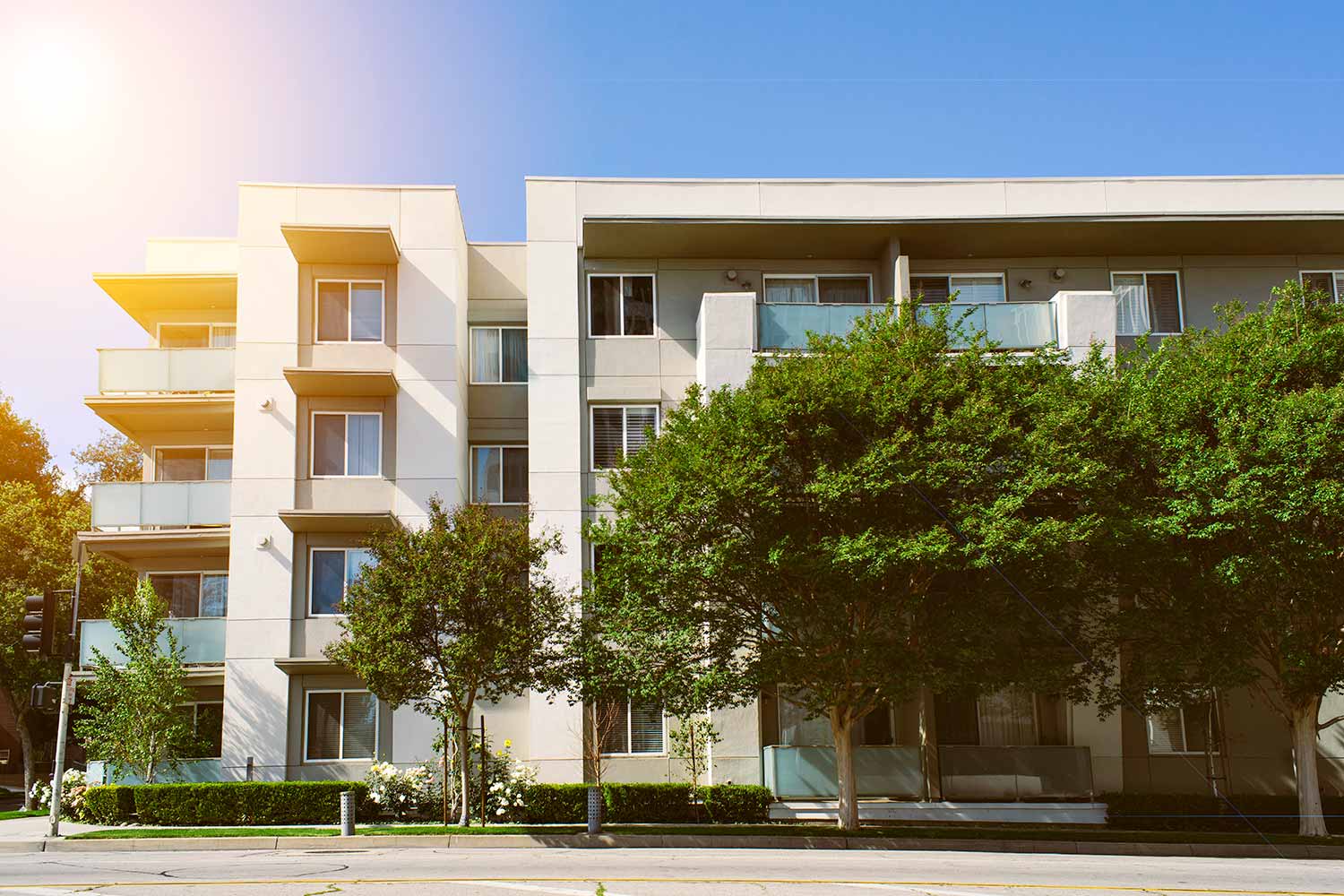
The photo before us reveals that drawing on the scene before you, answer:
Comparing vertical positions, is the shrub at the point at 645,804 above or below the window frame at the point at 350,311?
below

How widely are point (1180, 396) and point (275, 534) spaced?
19882 mm

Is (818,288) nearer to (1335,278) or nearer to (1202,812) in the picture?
(1335,278)

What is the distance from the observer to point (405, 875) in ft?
53.1

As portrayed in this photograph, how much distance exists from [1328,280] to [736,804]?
19.9m

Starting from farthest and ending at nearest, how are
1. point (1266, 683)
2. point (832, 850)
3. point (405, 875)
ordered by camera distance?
1. point (1266, 683)
2. point (832, 850)
3. point (405, 875)

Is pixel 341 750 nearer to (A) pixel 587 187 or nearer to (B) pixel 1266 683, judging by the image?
(A) pixel 587 187

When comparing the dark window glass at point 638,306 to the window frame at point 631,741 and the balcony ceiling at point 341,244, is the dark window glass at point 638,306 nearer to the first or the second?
the balcony ceiling at point 341,244

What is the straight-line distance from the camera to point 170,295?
3119 cm

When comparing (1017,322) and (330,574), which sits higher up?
(1017,322)

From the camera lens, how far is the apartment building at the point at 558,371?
2719cm

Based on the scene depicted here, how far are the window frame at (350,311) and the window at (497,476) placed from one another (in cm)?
382

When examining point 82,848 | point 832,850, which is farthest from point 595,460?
point 82,848

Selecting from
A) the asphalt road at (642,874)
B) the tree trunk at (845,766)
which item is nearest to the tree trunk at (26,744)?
the asphalt road at (642,874)

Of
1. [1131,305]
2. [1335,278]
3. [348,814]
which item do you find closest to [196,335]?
[348,814]
